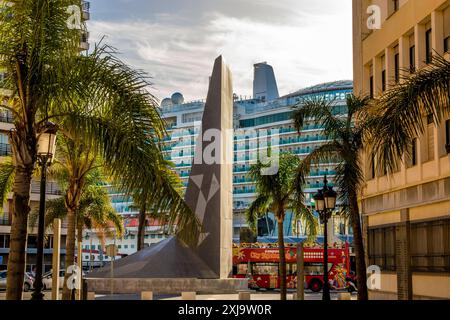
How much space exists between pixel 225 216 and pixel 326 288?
1767 cm

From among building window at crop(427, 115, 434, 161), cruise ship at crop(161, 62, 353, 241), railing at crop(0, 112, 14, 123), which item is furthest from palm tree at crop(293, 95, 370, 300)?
cruise ship at crop(161, 62, 353, 241)

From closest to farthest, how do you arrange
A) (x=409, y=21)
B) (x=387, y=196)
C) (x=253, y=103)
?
(x=409, y=21), (x=387, y=196), (x=253, y=103)

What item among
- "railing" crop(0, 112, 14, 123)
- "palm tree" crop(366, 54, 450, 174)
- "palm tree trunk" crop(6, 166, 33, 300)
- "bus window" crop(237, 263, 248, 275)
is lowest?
"bus window" crop(237, 263, 248, 275)

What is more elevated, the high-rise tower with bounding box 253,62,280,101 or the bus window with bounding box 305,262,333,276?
the high-rise tower with bounding box 253,62,280,101

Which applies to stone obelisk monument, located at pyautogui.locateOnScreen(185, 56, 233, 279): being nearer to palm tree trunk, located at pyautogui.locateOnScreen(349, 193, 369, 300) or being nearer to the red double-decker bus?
the red double-decker bus

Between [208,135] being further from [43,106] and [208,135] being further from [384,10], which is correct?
[43,106]

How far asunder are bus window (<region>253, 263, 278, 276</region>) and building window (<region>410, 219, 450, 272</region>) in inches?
922

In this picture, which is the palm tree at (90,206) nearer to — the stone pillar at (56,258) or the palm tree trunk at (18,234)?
the stone pillar at (56,258)

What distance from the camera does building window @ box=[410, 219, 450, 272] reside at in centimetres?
2616

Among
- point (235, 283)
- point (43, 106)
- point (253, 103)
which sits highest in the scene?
point (253, 103)

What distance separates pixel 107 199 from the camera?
1661 inches

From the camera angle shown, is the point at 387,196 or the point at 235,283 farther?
the point at 235,283
